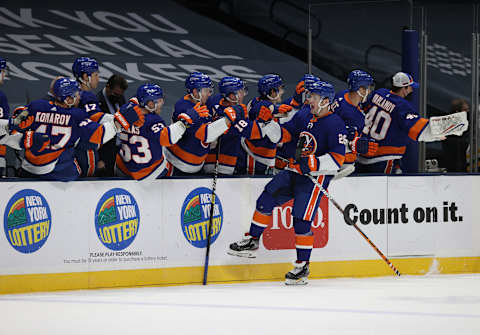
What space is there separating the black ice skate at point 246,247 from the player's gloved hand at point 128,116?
1.18 meters

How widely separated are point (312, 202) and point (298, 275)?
0.54 m

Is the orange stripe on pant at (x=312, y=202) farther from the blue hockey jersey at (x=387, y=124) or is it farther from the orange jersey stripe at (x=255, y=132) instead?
the blue hockey jersey at (x=387, y=124)

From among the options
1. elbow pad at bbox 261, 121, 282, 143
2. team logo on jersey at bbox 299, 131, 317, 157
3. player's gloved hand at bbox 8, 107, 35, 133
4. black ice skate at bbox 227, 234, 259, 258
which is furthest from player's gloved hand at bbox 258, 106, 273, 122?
player's gloved hand at bbox 8, 107, 35, 133

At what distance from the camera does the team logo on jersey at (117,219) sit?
224 inches

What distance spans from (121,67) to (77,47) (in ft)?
1.91

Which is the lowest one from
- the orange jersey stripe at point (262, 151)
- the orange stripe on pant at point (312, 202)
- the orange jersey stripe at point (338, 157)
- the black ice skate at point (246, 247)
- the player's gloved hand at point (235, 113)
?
the black ice skate at point (246, 247)

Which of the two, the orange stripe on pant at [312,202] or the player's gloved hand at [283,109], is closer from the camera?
the orange stripe on pant at [312,202]

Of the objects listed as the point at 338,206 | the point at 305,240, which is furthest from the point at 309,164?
the point at 305,240

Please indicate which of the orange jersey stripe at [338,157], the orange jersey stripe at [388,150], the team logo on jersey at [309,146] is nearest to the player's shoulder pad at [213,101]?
the team logo on jersey at [309,146]

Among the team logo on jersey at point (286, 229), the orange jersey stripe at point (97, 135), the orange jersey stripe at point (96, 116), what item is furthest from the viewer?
the team logo on jersey at point (286, 229)

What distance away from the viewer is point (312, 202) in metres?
5.82

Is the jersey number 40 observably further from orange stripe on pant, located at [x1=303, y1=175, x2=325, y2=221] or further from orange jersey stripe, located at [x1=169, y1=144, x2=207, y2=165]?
orange jersey stripe, located at [x1=169, y1=144, x2=207, y2=165]

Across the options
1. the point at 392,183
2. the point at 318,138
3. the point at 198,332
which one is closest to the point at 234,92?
the point at 318,138

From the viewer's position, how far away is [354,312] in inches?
189
